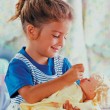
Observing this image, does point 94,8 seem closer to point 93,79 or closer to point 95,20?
point 95,20

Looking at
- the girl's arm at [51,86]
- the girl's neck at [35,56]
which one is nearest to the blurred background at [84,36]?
the girl's neck at [35,56]

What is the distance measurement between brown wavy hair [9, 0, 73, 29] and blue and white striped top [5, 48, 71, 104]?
13 centimetres

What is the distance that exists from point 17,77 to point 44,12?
0.23 meters

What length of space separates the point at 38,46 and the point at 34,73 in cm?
9

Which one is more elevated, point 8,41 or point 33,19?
point 33,19

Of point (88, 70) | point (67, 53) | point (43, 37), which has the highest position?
point (43, 37)

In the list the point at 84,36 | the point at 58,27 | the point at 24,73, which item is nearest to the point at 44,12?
the point at 58,27

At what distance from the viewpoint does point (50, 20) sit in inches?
40.4

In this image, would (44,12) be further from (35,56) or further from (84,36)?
(84,36)

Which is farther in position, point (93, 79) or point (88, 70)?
point (88, 70)

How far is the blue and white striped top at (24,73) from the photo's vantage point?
102 centimetres

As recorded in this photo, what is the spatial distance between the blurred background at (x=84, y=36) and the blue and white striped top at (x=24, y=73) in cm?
32

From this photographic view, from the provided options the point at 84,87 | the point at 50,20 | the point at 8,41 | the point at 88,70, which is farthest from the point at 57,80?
the point at 88,70

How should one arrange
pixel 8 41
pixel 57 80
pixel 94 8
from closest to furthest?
pixel 57 80 < pixel 8 41 < pixel 94 8
